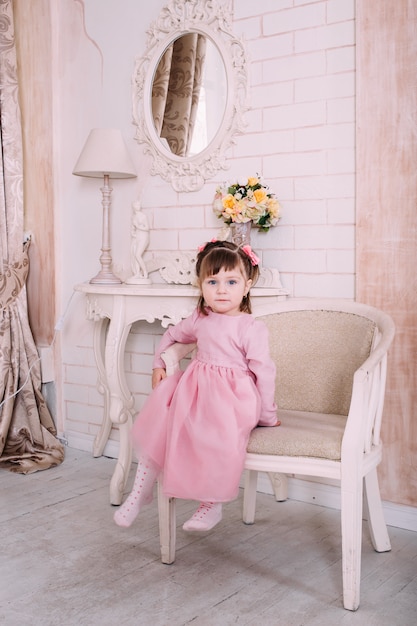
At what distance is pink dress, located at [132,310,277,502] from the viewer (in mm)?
1936

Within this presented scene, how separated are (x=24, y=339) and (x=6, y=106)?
44.8 inches

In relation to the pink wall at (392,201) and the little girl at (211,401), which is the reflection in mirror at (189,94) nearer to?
the pink wall at (392,201)

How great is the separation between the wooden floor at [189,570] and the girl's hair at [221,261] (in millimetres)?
817

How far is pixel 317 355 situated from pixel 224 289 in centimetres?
41

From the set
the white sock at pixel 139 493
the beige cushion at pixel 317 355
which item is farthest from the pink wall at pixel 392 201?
the white sock at pixel 139 493

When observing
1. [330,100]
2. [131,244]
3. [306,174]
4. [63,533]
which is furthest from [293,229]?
[63,533]

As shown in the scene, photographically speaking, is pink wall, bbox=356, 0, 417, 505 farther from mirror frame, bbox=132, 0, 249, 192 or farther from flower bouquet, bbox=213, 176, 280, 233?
mirror frame, bbox=132, 0, 249, 192

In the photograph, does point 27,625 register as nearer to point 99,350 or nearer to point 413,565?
point 413,565

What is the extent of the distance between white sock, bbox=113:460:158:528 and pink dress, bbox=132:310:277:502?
0.07 metres

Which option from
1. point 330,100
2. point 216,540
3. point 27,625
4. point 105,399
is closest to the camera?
point 27,625

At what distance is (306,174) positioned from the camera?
8.75 feet

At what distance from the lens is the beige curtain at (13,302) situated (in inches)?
129

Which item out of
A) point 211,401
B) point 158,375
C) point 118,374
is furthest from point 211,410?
point 118,374

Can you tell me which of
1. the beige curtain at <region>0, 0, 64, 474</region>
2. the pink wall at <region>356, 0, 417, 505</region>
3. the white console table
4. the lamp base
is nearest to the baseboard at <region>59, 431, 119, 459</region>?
the beige curtain at <region>0, 0, 64, 474</region>
